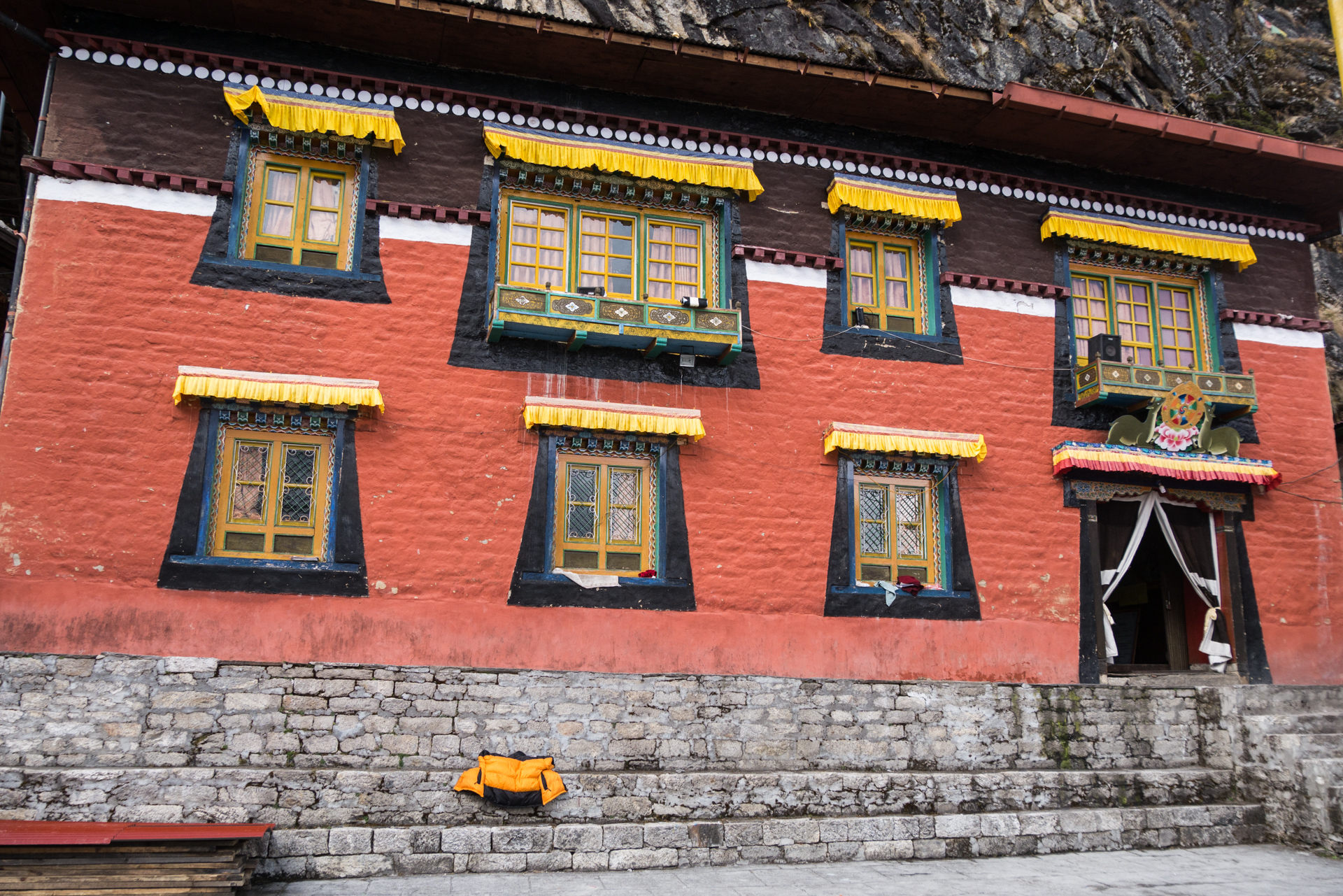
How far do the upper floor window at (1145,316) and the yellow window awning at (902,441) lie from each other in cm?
223

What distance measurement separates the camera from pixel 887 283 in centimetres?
1165

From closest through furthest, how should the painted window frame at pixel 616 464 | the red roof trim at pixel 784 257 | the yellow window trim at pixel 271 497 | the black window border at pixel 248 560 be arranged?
the black window border at pixel 248 560 → the yellow window trim at pixel 271 497 → the painted window frame at pixel 616 464 → the red roof trim at pixel 784 257

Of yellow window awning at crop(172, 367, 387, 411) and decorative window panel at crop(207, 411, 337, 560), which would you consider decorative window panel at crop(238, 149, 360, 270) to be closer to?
yellow window awning at crop(172, 367, 387, 411)

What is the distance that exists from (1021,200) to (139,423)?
1013 cm

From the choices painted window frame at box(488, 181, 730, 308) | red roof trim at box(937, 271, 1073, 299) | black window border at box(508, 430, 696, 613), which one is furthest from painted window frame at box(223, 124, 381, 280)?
red roof trim at box(937, 271, 1073, 299)

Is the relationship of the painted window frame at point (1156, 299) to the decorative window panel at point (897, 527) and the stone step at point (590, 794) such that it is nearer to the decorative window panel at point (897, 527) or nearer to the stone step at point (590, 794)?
the decorative window panel at point (897, 527)

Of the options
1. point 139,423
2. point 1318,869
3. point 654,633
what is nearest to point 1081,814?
point 1318,869

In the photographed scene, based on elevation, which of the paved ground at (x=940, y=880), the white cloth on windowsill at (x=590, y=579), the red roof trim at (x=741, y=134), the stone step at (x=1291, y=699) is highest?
the red roof trim at (x=741, y=134)

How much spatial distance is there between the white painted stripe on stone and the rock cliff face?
6.59 metres

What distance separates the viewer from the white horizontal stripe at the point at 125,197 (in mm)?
9312

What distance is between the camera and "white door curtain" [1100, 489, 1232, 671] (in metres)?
11.6

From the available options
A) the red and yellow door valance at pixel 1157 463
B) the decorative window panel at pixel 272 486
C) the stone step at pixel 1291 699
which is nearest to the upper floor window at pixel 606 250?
the decorative window panel at pixel 272 486

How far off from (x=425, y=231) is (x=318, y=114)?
1.53 metres

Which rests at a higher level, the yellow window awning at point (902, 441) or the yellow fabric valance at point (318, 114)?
the yellow fabric valance at point (318, 114)
